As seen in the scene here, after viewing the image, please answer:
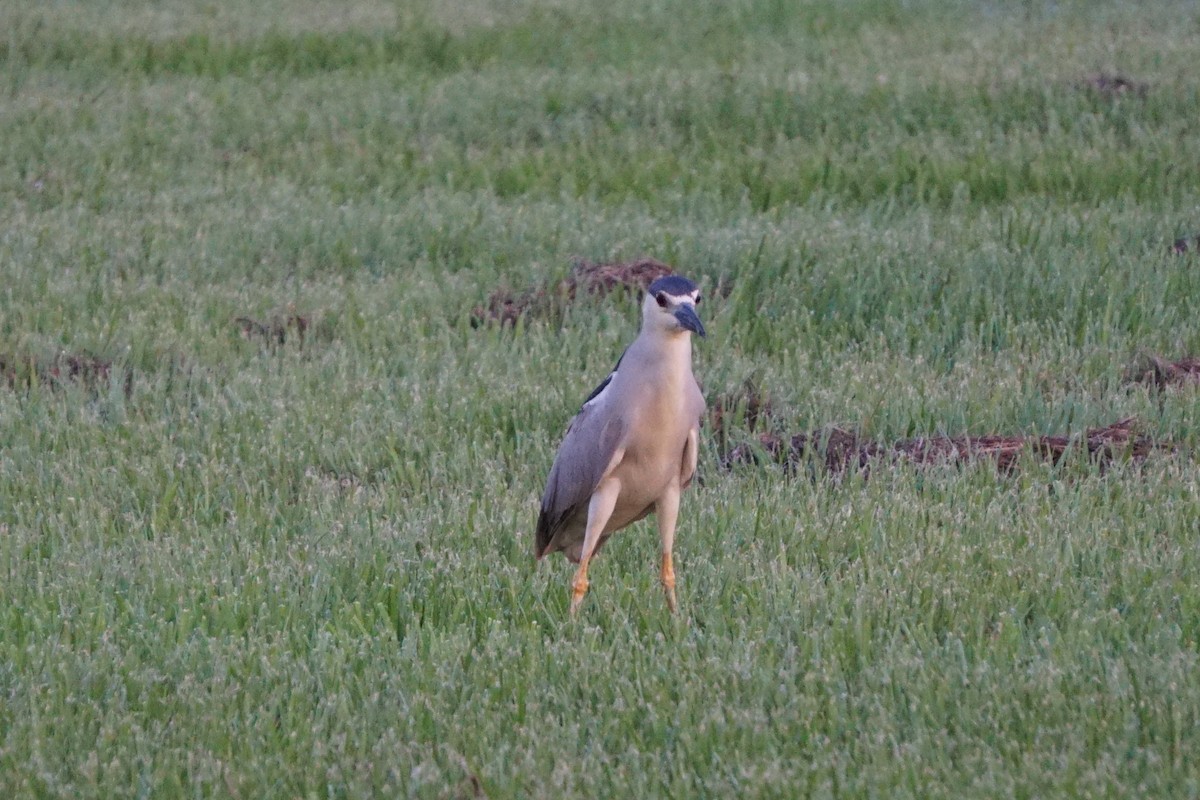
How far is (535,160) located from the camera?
41.1 ft

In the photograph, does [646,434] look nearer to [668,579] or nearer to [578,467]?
[578,467]

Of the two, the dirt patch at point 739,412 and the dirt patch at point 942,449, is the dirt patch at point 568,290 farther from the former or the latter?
the dirt patch at point 942,449

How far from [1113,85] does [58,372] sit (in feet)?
31.2

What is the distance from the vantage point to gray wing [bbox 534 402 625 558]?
5254 mm

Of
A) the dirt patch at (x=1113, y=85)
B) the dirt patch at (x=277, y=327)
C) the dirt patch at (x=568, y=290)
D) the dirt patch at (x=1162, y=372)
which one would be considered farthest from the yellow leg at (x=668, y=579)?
the dirt patch at (x=1113, y=85)

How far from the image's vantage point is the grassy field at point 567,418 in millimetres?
4273

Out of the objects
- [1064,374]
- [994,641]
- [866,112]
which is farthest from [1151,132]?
[994,641]

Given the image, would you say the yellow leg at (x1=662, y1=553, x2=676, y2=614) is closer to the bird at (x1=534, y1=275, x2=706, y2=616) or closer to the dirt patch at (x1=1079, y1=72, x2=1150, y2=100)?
the bird at (x1=534, y1=275, x2=706, y2=616)

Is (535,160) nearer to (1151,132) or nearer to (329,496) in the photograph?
(1151,132)

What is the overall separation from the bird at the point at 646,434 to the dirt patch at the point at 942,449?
4.09 feet

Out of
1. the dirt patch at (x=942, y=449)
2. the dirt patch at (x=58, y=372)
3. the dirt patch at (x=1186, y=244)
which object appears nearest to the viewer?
the dirt patch at (x=942, y=449)

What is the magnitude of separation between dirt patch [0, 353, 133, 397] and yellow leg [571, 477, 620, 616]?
347 cm

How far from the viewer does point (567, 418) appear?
7.18 meters

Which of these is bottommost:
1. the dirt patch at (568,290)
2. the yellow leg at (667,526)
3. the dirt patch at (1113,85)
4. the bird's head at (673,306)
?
the dirt patch at (568,290)
